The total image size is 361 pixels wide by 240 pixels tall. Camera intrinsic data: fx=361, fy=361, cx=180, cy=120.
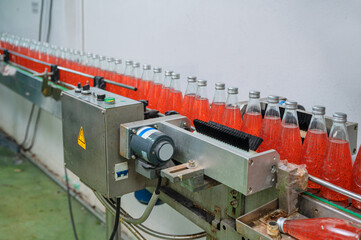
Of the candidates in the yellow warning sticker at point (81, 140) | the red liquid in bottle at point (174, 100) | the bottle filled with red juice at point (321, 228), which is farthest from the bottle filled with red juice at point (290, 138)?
the yellow warning sticker at point (81, 140)

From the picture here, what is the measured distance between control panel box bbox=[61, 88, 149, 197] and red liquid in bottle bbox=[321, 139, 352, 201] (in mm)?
527

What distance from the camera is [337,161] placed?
2.88 feet

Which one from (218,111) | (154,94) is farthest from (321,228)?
(154,94)

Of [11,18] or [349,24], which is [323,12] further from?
[11,18]

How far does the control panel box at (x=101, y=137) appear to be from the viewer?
1021 millimetres

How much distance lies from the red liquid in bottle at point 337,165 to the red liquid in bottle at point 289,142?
89 mm

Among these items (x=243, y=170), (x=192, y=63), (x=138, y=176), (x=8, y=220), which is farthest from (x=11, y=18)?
(x=243, y=170)

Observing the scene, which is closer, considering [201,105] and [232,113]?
[232,113]

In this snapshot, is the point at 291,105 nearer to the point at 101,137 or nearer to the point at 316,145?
the point at 316,145

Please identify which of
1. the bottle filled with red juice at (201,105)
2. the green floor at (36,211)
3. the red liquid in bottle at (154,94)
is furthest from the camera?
the green floor at (36,211)

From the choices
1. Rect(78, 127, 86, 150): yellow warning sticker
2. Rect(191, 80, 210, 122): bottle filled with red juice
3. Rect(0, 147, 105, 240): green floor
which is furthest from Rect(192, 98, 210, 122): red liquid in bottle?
Rect(0, 147, 105, 240): green floor

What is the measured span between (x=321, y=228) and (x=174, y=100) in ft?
2.42

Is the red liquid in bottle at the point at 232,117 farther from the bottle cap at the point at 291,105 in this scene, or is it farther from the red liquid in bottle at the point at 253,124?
the bottle cap at the point at 291,105

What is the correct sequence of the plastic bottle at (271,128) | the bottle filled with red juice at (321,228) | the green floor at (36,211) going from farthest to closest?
the green floor at (36,211) → the plastic bottle at (271,128) → the bottle filled with red juice at (321,228)
